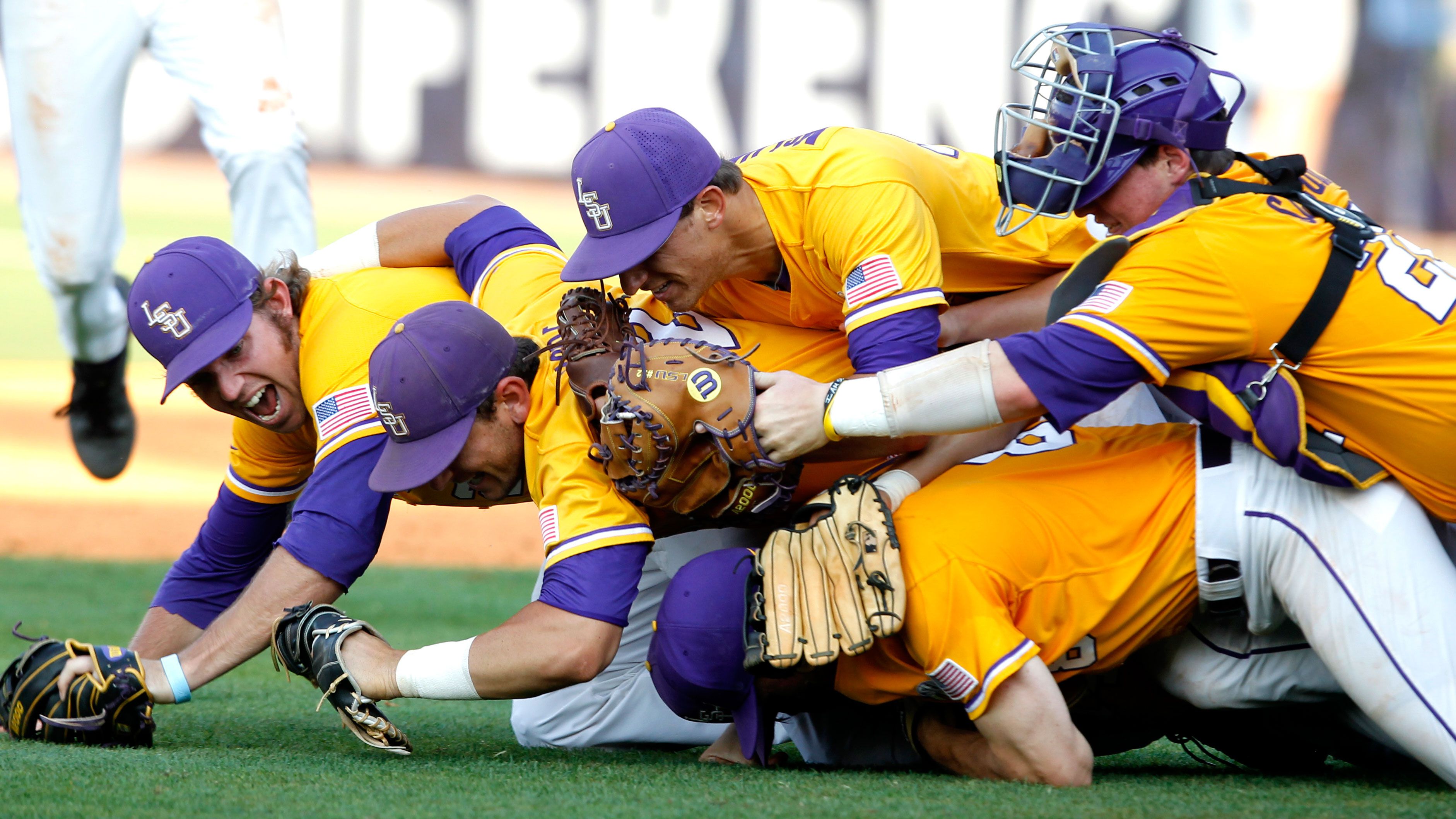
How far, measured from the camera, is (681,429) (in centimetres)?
301

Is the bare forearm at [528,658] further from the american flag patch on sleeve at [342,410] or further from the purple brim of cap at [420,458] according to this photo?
the american flag patch on sleeve at [342,410]

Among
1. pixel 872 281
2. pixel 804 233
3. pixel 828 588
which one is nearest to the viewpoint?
pixel 828 588

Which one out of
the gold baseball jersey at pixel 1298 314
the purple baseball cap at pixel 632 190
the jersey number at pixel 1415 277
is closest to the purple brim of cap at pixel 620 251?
the purple baseball cap at pixel 632 190

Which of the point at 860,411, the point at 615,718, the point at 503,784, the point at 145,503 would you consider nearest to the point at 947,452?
the point at 860,411

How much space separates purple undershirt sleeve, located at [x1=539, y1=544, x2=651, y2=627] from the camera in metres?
2.96

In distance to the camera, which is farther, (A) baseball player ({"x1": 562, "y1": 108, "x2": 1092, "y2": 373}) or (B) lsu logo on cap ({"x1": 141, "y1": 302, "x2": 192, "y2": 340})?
(B) lsu logo on cap ({"x1": 141, "y1": 302, "x2": 192, "y2": 340})

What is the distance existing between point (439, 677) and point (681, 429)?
0.74 m

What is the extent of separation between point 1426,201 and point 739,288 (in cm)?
1245

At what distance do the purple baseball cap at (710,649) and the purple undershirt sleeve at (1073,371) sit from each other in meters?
0.74

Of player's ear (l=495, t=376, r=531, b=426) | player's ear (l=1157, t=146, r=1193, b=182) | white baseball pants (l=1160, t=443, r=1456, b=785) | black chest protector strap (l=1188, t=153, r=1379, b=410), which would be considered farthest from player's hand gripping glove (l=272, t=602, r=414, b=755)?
player's ear (l=1157, t=146, r=1193, b=182)

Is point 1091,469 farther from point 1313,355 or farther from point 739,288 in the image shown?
point 739,288

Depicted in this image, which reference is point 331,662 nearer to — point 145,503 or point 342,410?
point 342,410

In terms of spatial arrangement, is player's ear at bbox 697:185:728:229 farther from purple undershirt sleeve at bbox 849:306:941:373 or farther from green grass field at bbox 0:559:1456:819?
green grass field at bbox 0:559:1456:819

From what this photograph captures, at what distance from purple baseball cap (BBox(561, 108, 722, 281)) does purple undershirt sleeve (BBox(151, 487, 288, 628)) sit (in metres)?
1.31
